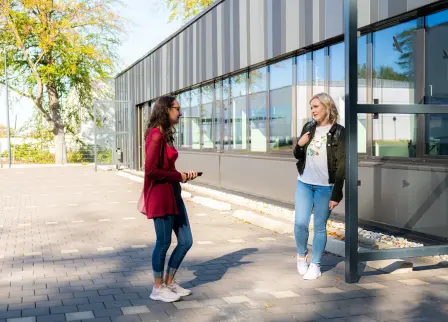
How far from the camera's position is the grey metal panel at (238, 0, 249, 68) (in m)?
14.1

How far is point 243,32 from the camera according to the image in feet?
46.8

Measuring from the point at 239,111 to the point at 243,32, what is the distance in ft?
6.70

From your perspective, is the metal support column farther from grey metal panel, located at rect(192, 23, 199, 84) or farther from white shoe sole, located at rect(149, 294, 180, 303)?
grey metal panel, located at rect(192, 23, 199, 84)

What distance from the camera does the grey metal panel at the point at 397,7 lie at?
313 inches

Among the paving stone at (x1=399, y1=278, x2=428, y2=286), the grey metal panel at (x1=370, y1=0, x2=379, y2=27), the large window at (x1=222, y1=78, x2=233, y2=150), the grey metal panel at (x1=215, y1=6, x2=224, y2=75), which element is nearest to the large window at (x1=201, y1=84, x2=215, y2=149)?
the large window at (x1=222, y1=78, x2=233, y2=150)

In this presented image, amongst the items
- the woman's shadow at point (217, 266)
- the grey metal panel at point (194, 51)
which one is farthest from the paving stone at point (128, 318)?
the grey metal panel at point (194, 51)

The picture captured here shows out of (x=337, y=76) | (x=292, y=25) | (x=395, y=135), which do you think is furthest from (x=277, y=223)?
(x=292, y=25)

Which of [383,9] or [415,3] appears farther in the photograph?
[383,9]

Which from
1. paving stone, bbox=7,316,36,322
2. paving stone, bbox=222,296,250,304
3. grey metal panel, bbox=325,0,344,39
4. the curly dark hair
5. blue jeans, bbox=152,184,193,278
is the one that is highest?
grey metal panel, bbox=325,0,344,39

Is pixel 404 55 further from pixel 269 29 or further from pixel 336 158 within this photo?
pixel 269 29

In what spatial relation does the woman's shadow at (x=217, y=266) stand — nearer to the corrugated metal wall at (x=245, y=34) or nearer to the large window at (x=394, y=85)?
the large window at (x=394, y=85)

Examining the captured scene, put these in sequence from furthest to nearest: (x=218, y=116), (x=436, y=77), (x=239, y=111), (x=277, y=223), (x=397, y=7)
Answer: (x=218, y=116), (x=239, y=111), (x=277, y=223), (x=397, y=7), (x=436, y=77)

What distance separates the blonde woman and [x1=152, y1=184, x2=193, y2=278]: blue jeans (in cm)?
136

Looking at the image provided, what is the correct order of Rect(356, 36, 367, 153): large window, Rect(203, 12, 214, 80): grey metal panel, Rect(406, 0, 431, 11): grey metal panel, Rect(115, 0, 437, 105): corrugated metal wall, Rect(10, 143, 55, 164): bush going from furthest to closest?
Rect(10, 143, 55, 164): bush → Rect(203, 12, 214, 80): grey metal panel → Rect(115, 0, 437, 105): corrugated metal wall → Rect(356, 36, 367, 153): large window → Rect(406, 0, 431, 11): grey metal panel
